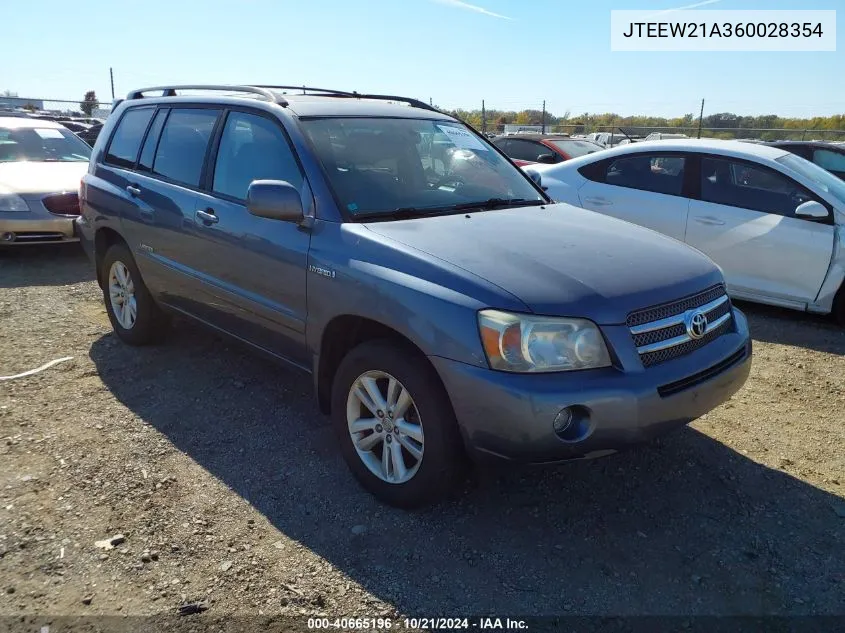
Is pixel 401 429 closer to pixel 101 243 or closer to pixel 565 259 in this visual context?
pixel 565 259

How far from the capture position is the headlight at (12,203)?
24.6 feet

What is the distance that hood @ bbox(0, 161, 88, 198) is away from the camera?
25.4ft

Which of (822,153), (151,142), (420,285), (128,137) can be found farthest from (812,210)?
(822,153)

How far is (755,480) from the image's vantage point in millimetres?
3367

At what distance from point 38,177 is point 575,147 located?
795 centimetres

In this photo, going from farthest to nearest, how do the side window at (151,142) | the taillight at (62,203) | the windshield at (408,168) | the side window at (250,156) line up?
1. the taillight at (62,203)
2. the side window at (151,142)
3. the side window at (250,156)
4. the windshield at (408,168)

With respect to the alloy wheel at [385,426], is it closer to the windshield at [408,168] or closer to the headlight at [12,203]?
the windshield at [408,168]

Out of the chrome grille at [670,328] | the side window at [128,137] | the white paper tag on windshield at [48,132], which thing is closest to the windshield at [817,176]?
the chrome grille at [670,328]

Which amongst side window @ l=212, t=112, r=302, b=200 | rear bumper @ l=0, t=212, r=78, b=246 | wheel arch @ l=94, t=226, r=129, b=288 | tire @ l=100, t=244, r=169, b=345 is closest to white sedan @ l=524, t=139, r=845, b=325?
side window @ l=212, t=112, r=302, b=200

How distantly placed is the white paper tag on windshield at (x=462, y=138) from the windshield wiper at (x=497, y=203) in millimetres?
561

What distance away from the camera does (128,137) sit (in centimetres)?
502

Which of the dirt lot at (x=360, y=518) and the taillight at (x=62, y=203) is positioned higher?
the taillight at (x=62, y=203)

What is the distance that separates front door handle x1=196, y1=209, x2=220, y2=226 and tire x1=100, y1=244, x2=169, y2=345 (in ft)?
3.76

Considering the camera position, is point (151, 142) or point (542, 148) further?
point (542, 148)
